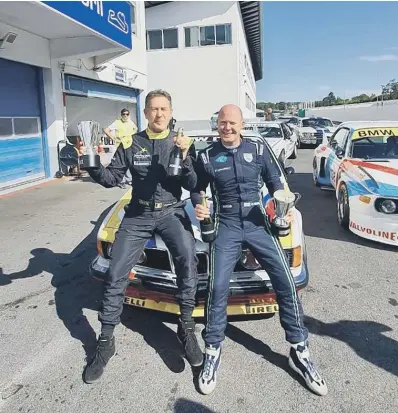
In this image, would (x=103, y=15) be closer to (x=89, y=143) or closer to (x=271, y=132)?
(x=271, y=132)

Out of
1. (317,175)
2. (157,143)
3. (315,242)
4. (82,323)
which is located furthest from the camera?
(317,175)

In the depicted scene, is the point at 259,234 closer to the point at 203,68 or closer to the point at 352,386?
the point at 352,386

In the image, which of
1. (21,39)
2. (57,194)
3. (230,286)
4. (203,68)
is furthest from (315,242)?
(203,68)

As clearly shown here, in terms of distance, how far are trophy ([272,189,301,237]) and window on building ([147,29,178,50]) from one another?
26.5 meters

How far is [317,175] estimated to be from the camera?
27.1 ft

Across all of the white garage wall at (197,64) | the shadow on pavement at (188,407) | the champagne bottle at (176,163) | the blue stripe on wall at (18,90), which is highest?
the white garage wall at (197,64)

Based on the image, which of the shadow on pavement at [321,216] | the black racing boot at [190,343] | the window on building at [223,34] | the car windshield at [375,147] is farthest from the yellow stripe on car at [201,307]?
the window on building at [223,34]

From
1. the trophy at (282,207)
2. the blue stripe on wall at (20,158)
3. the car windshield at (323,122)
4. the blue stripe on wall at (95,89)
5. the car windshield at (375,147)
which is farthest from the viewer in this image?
the car windshield at (323,122)

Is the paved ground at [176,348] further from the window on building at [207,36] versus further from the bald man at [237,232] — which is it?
the window on building at [207,36]

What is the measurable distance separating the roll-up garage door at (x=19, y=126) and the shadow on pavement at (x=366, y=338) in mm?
8550

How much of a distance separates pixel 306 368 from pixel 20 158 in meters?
9.35

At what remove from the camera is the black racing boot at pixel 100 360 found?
2.57 metres

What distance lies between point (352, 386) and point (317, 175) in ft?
20.6

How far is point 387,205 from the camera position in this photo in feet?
15.3
